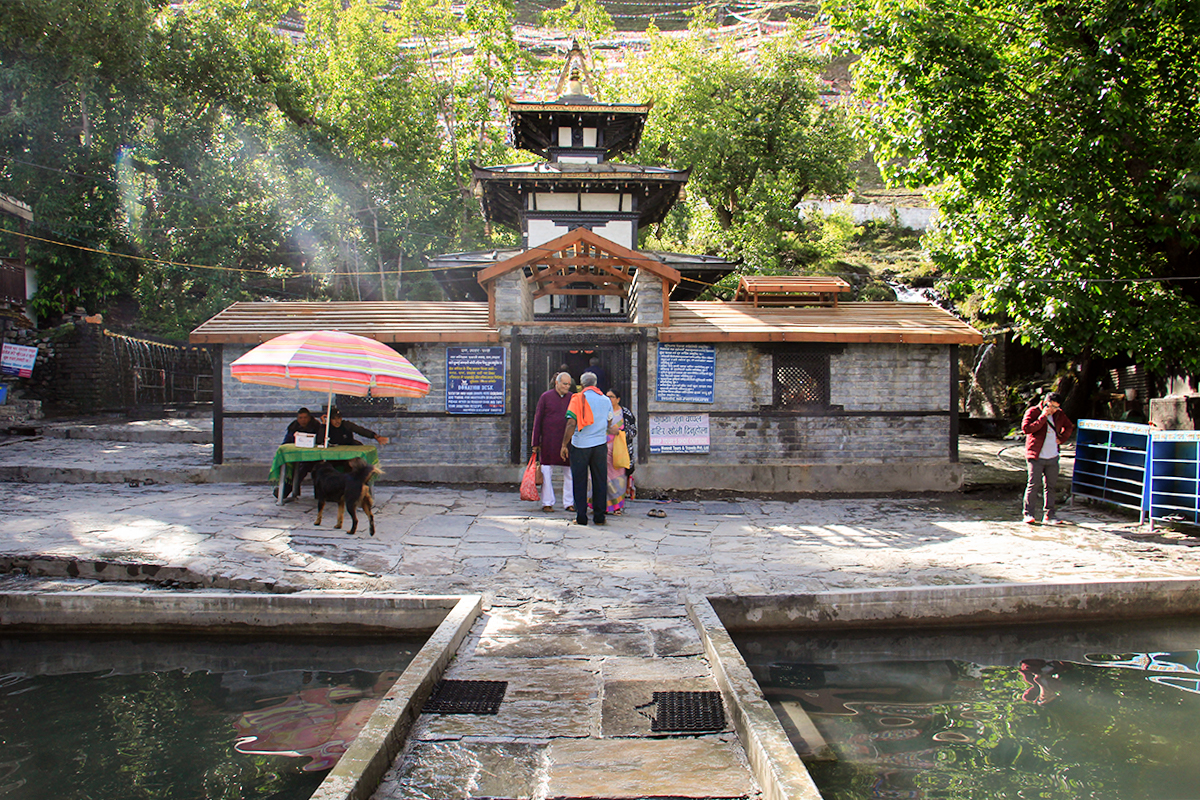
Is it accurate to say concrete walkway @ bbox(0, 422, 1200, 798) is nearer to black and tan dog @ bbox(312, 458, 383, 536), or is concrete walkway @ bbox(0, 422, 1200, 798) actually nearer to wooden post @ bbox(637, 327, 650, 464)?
black and tan dog @ bbox(312, 458, 383, 536)

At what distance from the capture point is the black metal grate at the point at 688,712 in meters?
3.60

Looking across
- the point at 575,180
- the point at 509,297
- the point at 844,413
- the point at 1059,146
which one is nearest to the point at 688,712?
the point at 509,297

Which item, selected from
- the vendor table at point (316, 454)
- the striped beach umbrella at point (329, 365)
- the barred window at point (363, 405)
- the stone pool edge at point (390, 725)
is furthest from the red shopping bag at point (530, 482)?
the stone pool edge at point (390, 725)

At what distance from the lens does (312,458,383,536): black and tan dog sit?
771 cm

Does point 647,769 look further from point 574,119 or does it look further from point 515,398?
point 574,119

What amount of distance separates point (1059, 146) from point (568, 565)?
29.1 feet

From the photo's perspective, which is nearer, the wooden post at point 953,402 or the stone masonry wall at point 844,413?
the stone masonry wall at point 844,413

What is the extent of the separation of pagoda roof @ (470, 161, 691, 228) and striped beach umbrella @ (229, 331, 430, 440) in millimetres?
9204

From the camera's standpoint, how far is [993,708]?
15.1ft

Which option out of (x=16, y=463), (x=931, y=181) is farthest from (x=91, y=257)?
(x=931, y=181)

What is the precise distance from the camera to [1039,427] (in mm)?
8695

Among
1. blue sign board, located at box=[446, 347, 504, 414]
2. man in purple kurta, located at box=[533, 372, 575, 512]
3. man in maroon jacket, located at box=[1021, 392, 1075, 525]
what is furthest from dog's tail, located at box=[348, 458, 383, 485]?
man in maroon jacket, located at box=[1021, 392, 1075, 525]

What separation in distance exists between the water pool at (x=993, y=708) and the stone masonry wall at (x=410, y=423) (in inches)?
266

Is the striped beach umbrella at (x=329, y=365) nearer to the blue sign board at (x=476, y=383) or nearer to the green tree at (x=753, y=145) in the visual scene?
the blue sign board at (x=476, y=383)
